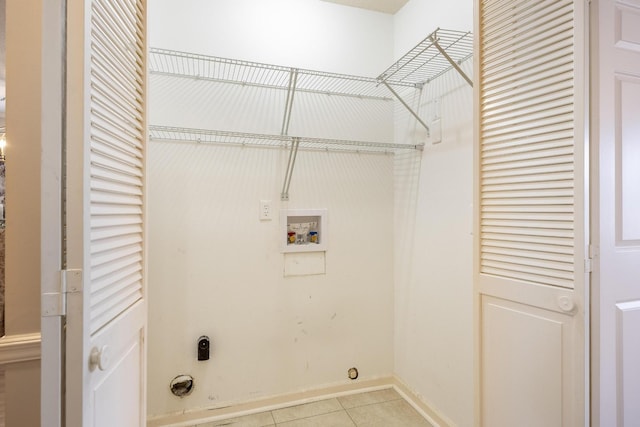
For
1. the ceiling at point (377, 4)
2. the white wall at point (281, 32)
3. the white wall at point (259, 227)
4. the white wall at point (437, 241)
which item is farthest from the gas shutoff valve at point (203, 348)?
the ceiling at point (377, 4)

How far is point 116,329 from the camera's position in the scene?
3.08 feet

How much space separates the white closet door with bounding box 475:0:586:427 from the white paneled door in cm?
6

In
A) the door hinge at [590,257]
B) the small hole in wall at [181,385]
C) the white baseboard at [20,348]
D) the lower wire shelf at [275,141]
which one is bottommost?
the small hole in wall at [181,385]

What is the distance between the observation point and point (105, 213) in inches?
34.4

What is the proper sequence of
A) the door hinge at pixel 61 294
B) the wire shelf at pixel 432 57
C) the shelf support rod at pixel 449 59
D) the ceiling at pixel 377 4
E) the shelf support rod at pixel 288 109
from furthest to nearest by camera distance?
the ceiling at pixel 377 4, the shelf support rod at pixel 288 109, the wire shelf at pixel 432 57, the shelf support rod at pixel 449 59, the door hinge at pixel 61 294

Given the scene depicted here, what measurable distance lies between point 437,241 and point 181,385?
1.69m

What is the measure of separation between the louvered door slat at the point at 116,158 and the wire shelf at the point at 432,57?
122cm

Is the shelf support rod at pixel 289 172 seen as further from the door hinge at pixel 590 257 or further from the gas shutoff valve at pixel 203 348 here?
the door hinge at pixel 590 257

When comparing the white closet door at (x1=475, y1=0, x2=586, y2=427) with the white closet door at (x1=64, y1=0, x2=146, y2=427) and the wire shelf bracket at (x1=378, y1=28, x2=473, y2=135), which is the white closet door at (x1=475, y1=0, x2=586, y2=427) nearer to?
the wire shelf bracket at (x1=378, y1=28, x2=473, y2=135)

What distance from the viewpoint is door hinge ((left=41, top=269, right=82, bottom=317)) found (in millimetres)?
728

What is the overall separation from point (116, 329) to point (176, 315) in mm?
1021

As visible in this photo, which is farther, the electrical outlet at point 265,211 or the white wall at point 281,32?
the electrical outlet at point 265,211

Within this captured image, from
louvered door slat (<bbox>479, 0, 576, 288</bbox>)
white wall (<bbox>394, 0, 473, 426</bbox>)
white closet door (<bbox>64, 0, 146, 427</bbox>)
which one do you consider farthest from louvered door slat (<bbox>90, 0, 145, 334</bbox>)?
white wall (<bbox>394, 0, 473, 426</bbox>)

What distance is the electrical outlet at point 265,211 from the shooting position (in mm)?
2033
